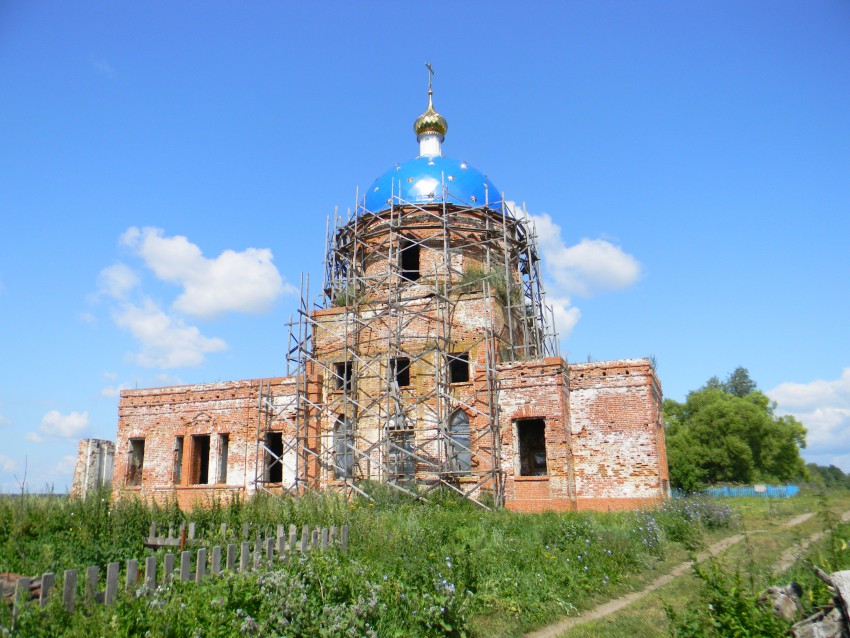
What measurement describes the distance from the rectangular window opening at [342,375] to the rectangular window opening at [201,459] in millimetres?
4320

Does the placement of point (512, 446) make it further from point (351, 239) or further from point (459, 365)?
point (351, 239)

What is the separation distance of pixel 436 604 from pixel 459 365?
11.9 metres

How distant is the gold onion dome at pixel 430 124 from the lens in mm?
24156

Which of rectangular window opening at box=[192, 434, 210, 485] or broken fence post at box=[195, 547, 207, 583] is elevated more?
rectangular window opening at box=[192, 434, 210, 485]

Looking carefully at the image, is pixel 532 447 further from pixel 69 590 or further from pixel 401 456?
pixel 69 590

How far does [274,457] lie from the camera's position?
60.2ft

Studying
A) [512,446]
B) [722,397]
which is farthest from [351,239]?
[722,397]

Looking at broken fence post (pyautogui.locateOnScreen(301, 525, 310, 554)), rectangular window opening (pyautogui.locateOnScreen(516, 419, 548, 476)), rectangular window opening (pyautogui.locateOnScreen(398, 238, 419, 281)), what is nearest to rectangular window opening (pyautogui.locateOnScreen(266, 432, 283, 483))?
rectangular window opening (pyautogui.locateOnScreen(398, 238, 419, 281))

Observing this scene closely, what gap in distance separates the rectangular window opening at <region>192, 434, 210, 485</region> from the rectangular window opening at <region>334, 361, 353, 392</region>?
4.32 metres

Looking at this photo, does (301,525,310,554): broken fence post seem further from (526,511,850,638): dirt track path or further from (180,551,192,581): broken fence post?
(526,511,850,638): dirt track path

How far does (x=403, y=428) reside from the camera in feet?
55.3

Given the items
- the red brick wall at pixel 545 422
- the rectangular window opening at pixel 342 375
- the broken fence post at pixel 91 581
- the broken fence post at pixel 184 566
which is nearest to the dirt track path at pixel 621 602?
the broken fence post at pixel 184 566

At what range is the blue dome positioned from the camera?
2072 centimetres

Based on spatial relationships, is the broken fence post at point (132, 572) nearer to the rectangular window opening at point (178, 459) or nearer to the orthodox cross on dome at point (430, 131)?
the rectangular window opening at point (178, 459)
